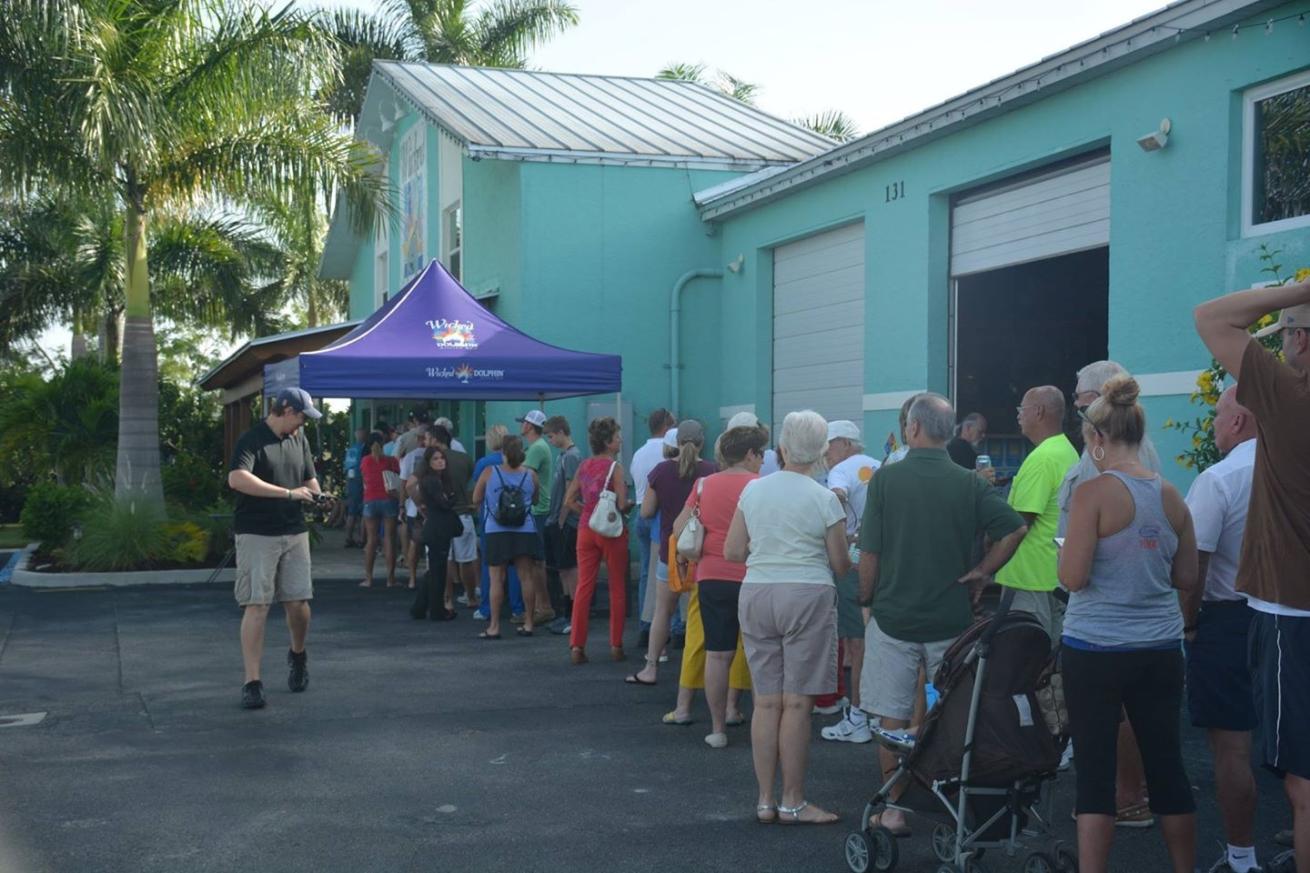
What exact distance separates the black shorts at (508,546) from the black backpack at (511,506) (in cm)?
10

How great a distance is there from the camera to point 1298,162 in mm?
8773

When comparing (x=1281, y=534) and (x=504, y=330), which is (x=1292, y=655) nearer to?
(x=1281, y=534)

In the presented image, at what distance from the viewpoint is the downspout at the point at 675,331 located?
17406 millimetres

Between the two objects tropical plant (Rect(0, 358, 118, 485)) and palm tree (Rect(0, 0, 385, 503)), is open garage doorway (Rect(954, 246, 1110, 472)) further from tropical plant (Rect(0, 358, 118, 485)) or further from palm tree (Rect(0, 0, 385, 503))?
tropical plant (Rect(0, 358, 118, 485))

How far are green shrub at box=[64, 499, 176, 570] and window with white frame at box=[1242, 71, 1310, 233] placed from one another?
12.2 metres

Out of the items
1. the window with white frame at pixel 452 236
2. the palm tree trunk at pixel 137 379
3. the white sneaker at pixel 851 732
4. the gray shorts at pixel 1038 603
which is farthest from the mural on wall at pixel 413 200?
the gray shorts at pixel 1038 603

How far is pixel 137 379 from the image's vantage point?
16969 mm

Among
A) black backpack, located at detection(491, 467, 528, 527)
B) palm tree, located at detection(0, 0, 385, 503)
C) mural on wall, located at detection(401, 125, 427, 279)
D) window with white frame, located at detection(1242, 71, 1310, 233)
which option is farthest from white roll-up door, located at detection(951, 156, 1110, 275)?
mural on wall, located at detection(401, 125, 427, 279)

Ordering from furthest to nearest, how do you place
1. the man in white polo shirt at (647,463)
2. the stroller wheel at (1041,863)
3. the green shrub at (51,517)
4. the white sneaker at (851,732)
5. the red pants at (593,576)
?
the green shrub at (51,517) < the man in white polo shirt at (647,463) < the red pants at (593,576) < the white sneaker at (851,732) < the stroller wheel at (1041,863)

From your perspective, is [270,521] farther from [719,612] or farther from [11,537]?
[11,537]

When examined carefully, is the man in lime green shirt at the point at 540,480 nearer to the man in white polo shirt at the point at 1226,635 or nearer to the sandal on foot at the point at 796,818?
the sandal on foot at the point at 796,818

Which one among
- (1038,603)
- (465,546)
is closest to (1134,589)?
(1038,603)

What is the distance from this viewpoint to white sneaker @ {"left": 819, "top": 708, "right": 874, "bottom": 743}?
24.6ft

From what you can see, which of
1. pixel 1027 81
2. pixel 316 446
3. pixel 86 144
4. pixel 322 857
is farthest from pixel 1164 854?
pixel 316 446
